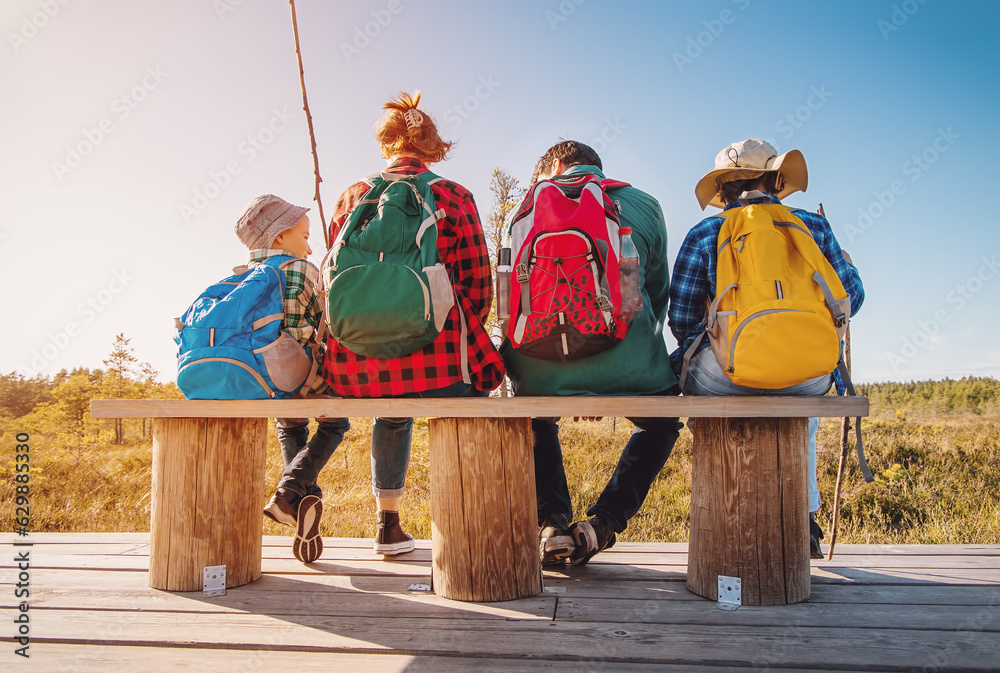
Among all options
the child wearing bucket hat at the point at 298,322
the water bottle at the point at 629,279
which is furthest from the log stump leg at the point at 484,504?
the child wearing bucket hat at the point at 298,322

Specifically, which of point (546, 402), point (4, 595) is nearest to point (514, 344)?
point (546, 402)

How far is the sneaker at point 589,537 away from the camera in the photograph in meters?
2.71

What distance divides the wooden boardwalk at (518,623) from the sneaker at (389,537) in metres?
0.17

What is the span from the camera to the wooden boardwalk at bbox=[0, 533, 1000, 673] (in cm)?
186

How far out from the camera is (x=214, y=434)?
2570 millimetres

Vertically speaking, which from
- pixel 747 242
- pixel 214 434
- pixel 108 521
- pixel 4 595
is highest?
pixel 747 242

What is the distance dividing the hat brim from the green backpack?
1198 mm

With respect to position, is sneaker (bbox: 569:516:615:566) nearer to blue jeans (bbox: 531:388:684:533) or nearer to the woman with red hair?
blue jeans (bbox: 531:388:684:533)

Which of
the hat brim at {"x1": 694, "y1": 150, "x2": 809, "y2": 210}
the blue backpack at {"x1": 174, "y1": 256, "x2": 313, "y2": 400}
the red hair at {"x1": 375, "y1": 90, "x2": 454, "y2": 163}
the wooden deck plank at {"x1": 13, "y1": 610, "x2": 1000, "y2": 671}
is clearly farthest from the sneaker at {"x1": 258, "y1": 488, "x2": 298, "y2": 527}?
the hat brim at {"x1": 694, "y1": 150, "x2": 809, "y2": 210}

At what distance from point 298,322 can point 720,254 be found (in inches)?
71.2

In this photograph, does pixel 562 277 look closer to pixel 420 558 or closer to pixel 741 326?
pixel 741 326

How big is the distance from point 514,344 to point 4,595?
2.31 m

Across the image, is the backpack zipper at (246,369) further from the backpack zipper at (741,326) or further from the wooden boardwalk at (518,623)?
the backpack zipper at (741,326)

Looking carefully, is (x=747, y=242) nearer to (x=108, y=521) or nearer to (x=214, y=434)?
(x=214, y=434)
